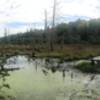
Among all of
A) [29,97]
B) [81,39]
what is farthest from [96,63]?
[81,39]

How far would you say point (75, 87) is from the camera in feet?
45.0

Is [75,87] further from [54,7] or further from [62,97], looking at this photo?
[54,7]

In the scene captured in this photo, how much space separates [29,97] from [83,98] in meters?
1.70

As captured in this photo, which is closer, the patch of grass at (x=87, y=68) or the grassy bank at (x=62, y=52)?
the patch of grass at (x=87, y=68)

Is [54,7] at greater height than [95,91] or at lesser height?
greater

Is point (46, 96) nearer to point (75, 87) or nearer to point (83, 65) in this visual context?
point (75, 87)

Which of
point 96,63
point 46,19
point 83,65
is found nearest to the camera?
point 83,65

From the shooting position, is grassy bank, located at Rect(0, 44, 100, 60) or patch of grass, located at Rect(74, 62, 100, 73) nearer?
patch of grass, located at Rect(74, 62, 100, 73)

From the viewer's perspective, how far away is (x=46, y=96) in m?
11.0

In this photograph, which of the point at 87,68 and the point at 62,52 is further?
the point at 62,52

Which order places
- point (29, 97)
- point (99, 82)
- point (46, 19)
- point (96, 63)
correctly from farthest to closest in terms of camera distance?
point (46, 19) < point (96, 63) < point (99, 82) < point (29, 97)

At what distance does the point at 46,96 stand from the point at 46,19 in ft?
172

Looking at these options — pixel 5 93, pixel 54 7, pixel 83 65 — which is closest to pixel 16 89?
pixel 5 93

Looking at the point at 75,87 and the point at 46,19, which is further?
the point at 46,19
